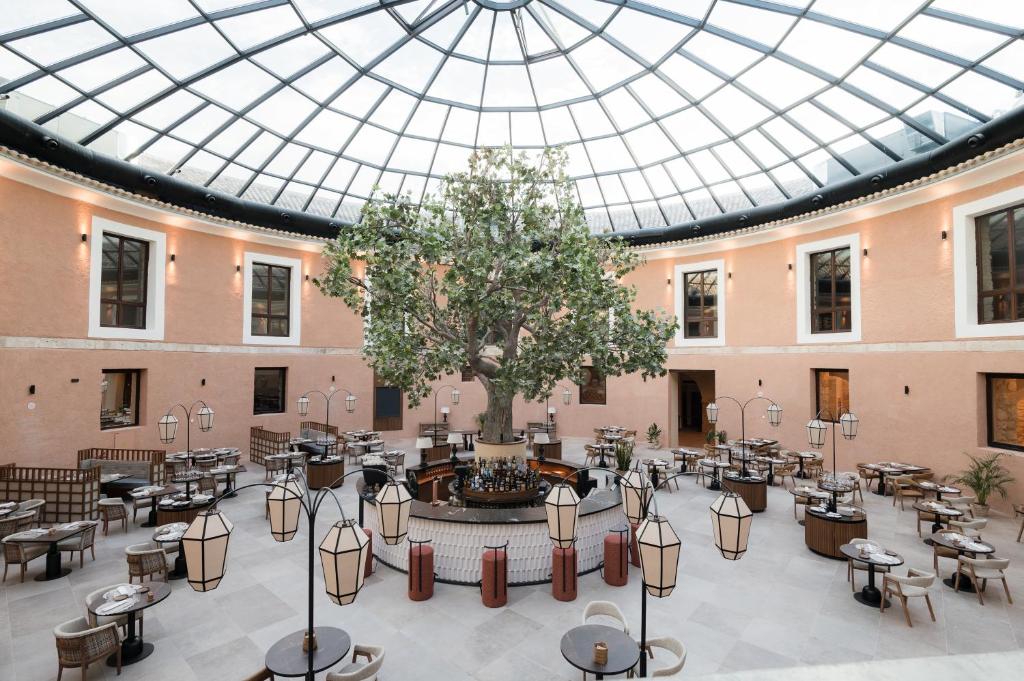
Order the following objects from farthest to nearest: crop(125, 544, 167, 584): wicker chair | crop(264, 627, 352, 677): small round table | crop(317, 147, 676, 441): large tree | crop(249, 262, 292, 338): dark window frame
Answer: crop(249, 262, 292, 338): dark window frame, crop(317, 147, 676, 441): large tree, crop(125, 544, 167, 584): wicker chair, crop(264, 627, 352, 677): small round table

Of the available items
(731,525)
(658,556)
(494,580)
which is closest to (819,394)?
(494,580)

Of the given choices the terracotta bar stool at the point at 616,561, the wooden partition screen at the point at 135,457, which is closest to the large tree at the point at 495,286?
the terracotta bar stool at the point at 616,561

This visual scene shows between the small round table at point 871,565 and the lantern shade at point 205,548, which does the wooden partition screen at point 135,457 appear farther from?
the small round table at point 871,565

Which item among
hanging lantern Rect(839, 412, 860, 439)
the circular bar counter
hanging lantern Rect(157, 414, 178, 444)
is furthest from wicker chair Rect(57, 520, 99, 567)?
hanging lantern Rect(839, 412, 860, 439)

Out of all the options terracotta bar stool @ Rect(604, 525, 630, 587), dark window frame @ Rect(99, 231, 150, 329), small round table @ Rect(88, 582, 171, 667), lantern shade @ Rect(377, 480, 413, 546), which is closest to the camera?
lantern shade @ Rect(377, 480, 413, 546)

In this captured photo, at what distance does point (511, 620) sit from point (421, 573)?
1.53 meters

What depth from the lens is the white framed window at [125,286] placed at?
13.3 metres

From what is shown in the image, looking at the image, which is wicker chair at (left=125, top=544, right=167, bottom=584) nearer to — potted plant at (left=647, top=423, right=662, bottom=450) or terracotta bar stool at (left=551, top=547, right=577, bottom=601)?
terracotta bar stool at (left=551, top=547, right=577, bottom=601)

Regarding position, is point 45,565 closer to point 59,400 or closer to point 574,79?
point 59,400

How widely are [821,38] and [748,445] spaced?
1085 centimetres

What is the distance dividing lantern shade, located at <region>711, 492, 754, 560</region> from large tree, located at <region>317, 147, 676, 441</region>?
470 cm

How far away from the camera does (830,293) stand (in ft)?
51.3

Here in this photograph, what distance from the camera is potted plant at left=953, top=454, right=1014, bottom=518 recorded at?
11.1m

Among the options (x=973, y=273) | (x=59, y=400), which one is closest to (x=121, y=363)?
(x=59, y=400)
